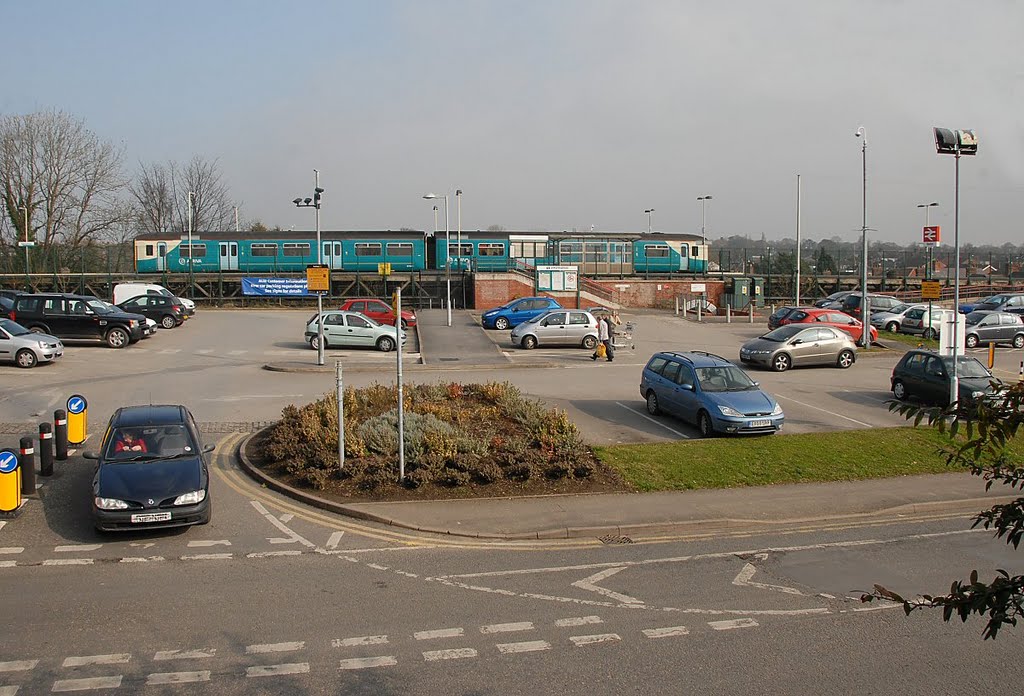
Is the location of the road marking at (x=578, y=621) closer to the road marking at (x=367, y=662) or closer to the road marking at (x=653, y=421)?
the road marking at (x=367, y=662)

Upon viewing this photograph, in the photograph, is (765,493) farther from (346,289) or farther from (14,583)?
(346,289)

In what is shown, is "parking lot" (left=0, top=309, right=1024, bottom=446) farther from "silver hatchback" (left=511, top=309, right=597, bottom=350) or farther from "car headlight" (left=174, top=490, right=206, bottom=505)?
"car headlight" (left=174, top=490, right=206, bottom=505)

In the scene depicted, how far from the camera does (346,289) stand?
176 feet

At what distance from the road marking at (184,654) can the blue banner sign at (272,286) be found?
44405mm

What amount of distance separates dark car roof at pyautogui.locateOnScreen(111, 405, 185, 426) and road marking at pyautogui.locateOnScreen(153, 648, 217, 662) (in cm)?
583

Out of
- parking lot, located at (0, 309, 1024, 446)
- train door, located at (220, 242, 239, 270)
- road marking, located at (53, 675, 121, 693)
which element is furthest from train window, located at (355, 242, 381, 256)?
road marking, located at (53, 675, 121, 693)

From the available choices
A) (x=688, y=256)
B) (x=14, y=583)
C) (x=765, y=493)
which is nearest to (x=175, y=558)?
(x=14, y=583)

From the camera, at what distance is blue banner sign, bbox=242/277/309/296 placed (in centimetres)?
5116

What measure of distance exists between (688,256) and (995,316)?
1026 inches

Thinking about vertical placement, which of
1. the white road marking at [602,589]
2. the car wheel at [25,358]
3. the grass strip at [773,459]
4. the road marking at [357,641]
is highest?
the car wheel at [25,358]

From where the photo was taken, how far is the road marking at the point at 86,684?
7.36m

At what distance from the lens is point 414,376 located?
88.6 ft

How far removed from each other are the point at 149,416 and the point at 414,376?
44.8ft

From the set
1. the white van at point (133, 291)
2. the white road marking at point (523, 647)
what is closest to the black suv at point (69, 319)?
the white van at point (133, 291)
